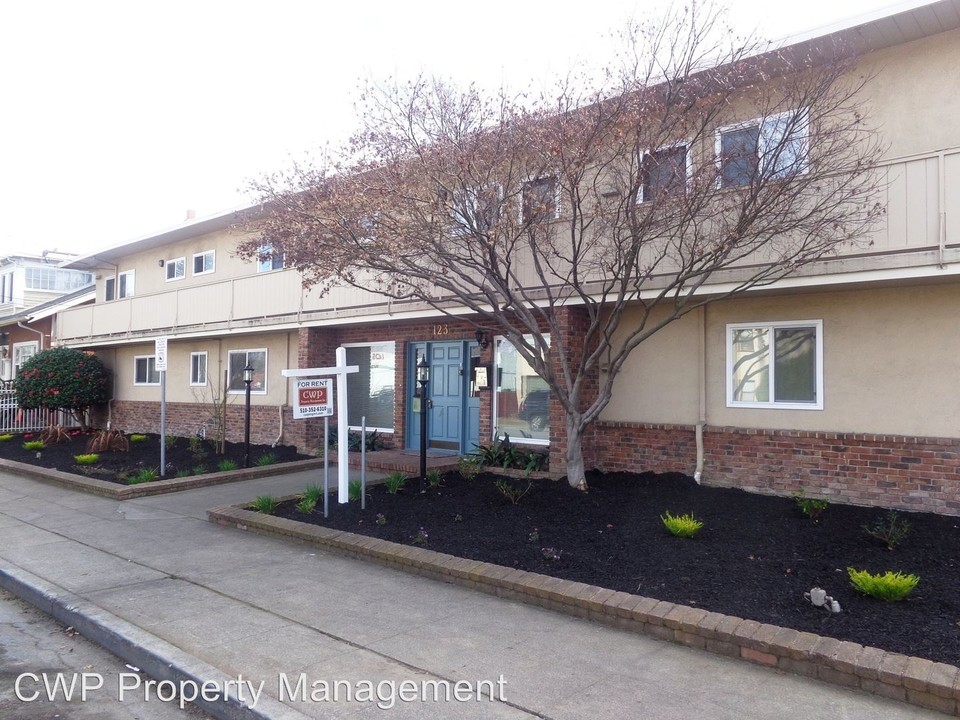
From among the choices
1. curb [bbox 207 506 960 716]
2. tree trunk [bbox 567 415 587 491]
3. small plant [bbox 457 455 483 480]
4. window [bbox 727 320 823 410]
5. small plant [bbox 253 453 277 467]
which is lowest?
curb [bbox 207 506 960 716]

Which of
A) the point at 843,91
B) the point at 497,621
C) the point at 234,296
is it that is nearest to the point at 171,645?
the point at 497,621

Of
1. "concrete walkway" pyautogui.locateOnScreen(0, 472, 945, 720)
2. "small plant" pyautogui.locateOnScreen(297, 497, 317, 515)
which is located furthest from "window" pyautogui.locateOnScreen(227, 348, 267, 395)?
"concrete walkway" pyautogui.locateOnScreen(0, 472, 945, 720)

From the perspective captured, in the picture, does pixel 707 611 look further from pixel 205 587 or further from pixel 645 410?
pixel 645 410

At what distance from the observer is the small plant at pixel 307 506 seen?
854cm

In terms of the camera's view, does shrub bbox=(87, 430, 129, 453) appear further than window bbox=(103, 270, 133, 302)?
No

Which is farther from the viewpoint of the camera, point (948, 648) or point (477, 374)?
point (477, 374)

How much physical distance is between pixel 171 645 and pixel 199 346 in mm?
14082

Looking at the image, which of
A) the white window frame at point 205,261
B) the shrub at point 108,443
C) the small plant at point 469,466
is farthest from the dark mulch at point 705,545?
the white window frame at point 205,261

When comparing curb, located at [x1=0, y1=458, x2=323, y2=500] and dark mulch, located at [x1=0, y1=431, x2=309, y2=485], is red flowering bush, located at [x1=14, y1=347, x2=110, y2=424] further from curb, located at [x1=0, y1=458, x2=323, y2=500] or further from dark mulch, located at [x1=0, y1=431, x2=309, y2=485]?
curb, located at [x1=0, y1=458, x2=323, y2=500]

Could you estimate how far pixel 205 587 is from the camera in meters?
6.20

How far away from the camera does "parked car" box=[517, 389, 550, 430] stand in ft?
36.1

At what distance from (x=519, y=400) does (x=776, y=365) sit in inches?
159

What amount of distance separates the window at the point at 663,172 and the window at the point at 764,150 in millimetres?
406

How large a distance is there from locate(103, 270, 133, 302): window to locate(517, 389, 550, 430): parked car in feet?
47.7
